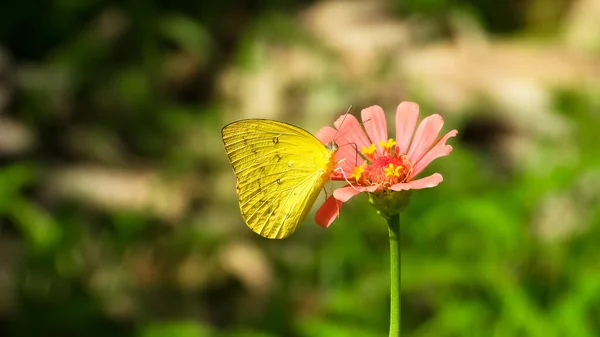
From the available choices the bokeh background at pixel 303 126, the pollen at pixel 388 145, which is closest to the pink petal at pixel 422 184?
the pollen at pixel 388 145

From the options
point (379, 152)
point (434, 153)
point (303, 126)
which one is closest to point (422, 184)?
point (434, 153)

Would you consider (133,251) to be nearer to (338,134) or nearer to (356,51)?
(356,51)

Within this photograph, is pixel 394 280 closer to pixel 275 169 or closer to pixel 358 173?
pixel 358 173

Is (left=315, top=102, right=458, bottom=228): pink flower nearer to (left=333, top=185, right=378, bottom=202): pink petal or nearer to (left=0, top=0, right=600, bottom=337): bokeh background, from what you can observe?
(left=333, top=185, right=378, bottom=202): pink petal

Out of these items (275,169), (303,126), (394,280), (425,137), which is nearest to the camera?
(394,280)

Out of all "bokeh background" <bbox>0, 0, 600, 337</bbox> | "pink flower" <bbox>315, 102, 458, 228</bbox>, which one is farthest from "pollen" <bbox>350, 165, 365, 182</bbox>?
"bokeh background" <bbox>0, 0, 600, 337</bbox>

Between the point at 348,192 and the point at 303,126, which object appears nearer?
the point at 348,192

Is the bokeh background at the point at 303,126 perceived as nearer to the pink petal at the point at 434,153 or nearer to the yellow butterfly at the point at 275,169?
the yellow butterfly at the point at 275,169
